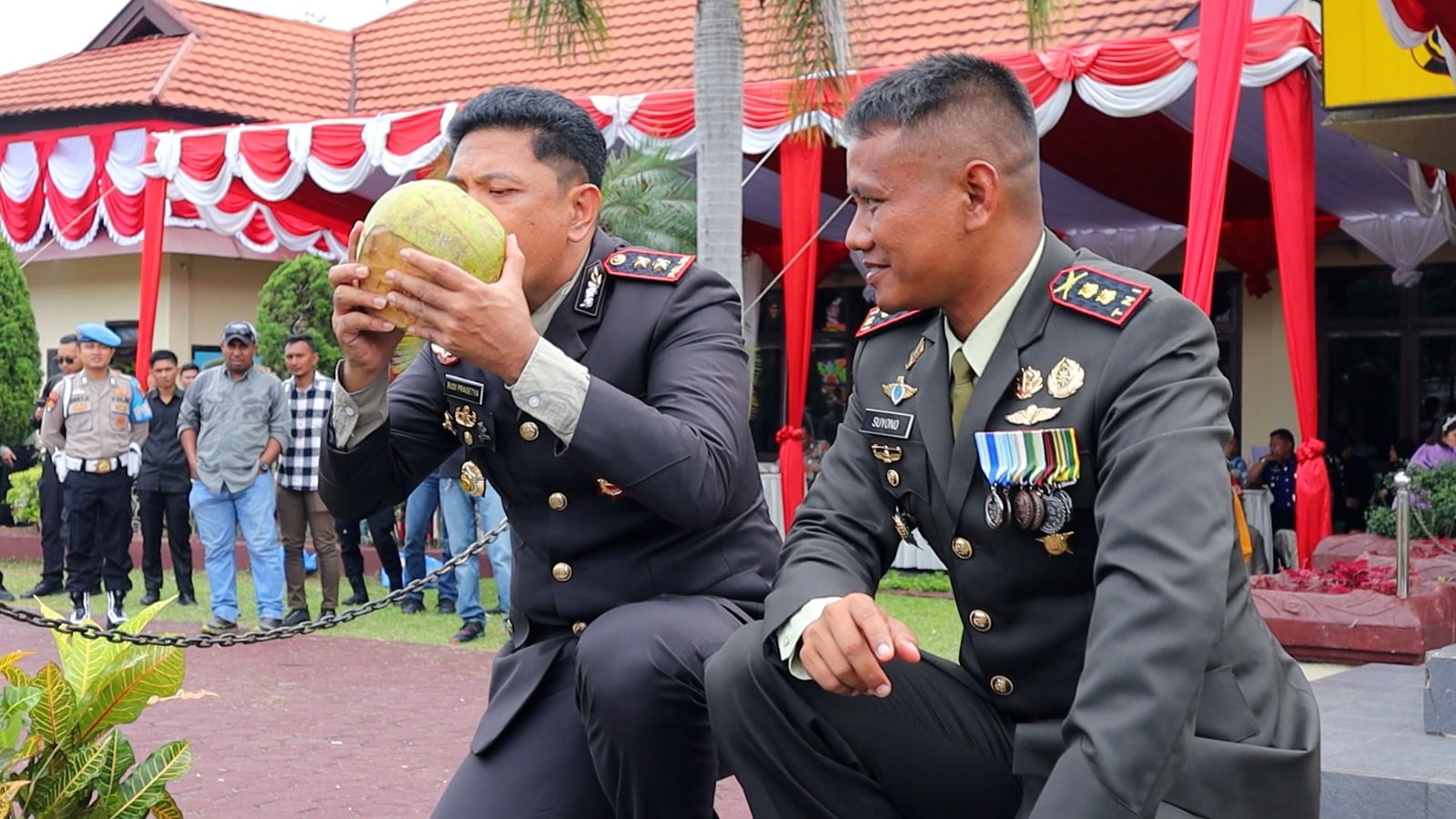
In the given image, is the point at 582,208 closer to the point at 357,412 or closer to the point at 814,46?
the point at 357,412

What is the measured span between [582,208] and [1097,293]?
105cm

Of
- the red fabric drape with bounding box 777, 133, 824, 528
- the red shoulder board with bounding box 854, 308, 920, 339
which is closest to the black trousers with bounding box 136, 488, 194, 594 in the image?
the red fabric drape with bounding box 777, 133, 824, 528

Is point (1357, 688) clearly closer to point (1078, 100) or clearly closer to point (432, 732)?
point (432, 732)

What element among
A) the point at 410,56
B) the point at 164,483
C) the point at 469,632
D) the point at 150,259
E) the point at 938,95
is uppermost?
the point at 410,56

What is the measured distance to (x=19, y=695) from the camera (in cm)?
318

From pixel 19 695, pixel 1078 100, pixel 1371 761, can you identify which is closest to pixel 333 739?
pixel 19 695

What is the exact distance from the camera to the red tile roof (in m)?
17.6

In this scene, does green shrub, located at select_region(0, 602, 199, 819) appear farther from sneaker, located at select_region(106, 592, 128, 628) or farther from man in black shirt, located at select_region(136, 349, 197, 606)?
man in black shirt, located at select_region(136, 349, 197, 606)

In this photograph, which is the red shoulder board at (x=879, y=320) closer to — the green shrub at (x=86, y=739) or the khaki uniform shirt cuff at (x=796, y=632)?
the khaki uniform shirt cuff at (x=796, y=632)

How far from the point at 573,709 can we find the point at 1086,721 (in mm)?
1149

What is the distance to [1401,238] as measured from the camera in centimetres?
1589

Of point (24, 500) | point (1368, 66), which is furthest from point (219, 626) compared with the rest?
point (1368, 66)

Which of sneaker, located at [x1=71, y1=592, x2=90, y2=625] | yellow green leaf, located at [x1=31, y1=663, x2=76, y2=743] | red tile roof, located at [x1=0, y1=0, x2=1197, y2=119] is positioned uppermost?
red tile roof, located at [x1=0, y1=0, x2=1197, y2=119]

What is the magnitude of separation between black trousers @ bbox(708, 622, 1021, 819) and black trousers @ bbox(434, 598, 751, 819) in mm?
198
